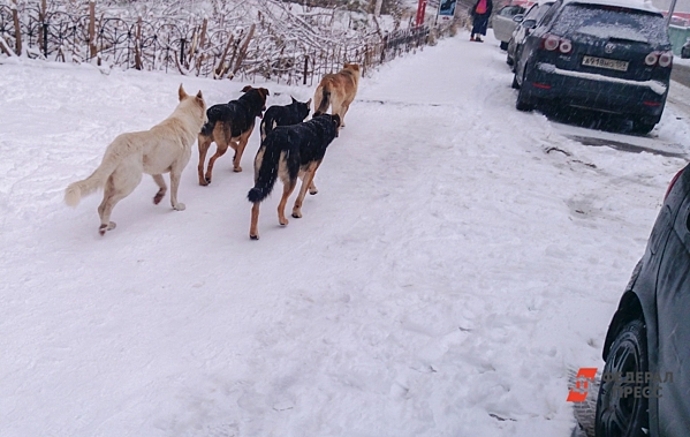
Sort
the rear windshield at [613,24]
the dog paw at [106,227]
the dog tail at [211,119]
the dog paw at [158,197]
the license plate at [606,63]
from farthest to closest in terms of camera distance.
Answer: the rear windshield at [613,24] < the license plate at [606,63] < the dog tail at [211,119] < the dog paw at [158,197] < the dog paw at [106,227]

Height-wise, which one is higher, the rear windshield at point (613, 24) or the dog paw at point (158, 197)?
the rear windshield at point (613, 24)

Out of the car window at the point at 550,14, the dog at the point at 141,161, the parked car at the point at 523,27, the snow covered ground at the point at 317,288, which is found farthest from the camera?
the parked car at the point at 523,27

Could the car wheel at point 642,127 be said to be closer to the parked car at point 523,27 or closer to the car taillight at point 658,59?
the car taillight at point 658,59

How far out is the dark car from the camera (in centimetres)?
863

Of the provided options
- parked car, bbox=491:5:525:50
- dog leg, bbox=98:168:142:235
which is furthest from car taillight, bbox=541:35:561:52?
parked car, bbox=491:5:525:50

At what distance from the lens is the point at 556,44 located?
8.96m

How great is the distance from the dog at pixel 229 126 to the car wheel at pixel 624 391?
4.79 meters

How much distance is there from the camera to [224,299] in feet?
13.2

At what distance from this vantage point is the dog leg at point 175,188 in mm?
5457

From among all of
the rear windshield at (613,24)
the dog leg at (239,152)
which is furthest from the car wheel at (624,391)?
the rear windshield at (613,24)

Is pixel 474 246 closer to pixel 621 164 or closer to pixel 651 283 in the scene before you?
pixel 651 283

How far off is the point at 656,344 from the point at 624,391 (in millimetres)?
369

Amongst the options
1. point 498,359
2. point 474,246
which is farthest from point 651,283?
point 474,246

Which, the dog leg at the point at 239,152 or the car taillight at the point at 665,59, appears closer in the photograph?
the dog leg at the point at 239,152
